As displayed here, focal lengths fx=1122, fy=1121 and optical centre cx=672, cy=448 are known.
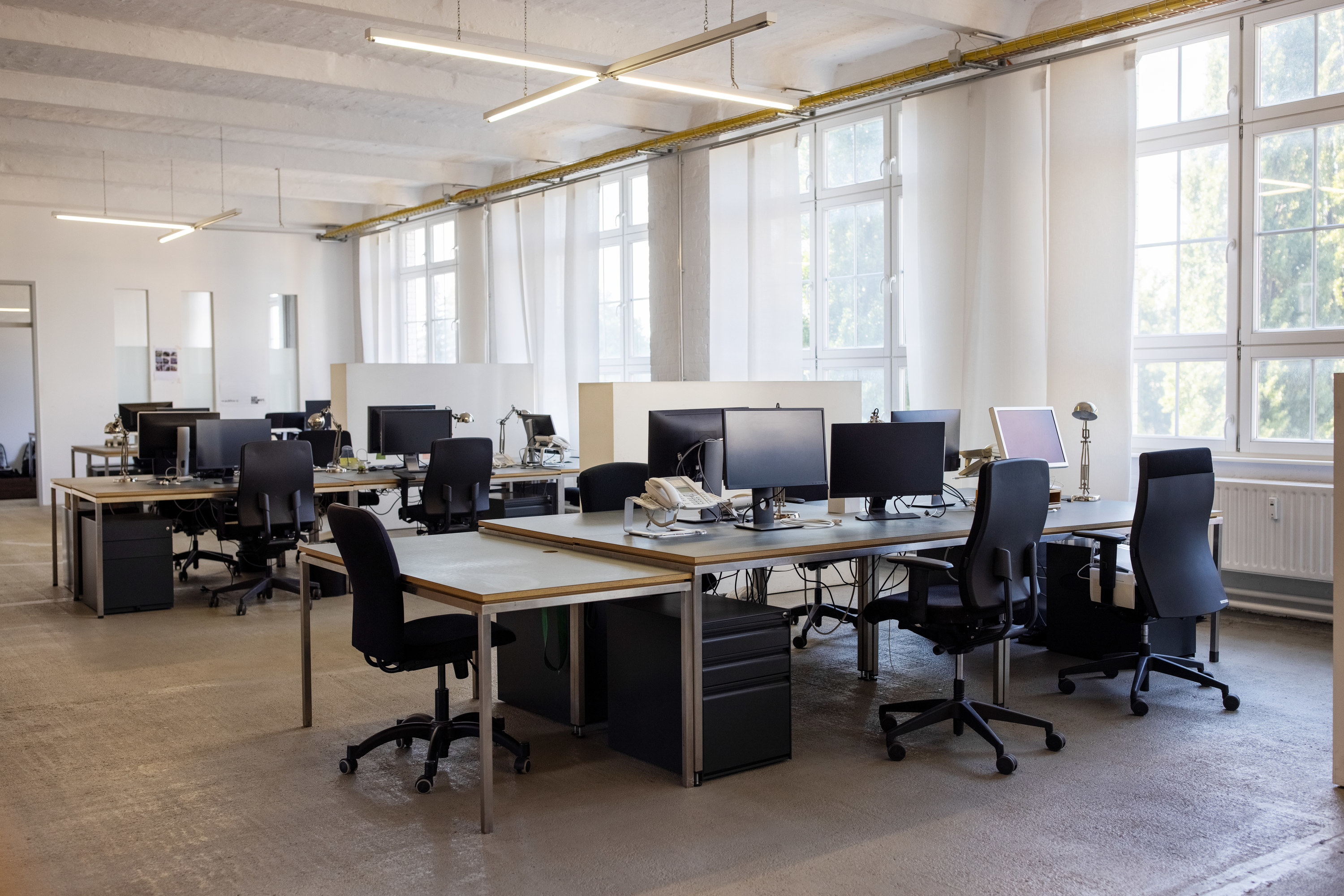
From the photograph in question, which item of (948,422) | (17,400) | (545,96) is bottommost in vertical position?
(948,422)

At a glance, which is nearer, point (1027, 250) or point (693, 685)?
point (693, 685)

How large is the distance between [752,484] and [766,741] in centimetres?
→ 112

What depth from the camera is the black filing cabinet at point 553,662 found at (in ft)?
14.1

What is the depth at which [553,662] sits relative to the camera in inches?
172

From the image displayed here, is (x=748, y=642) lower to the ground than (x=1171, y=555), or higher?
lower

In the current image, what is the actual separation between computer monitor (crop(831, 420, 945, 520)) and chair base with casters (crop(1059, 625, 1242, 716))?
1003 millimetres

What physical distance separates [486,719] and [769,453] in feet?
6.01

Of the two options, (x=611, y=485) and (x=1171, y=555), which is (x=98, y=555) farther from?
(x=1171, y=555)

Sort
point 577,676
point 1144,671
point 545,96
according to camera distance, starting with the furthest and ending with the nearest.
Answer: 1. point 545,96
2. point 1144,671
3. point 577,676

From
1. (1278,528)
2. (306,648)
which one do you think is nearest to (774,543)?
(306,648)

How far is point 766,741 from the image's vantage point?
3797 mm

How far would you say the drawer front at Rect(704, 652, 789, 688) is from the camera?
3.63 m

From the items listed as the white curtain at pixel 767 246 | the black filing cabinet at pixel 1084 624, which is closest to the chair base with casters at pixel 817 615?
the black filing cabinet at pixel 1084 624

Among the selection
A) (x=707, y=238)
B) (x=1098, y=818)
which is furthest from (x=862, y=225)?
(x=1098, y=818)
